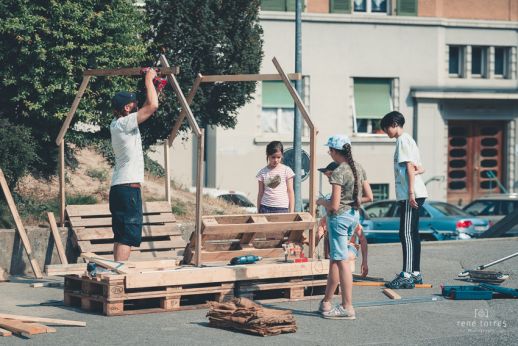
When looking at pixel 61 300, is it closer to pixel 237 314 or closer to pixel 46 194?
pixel 237 314

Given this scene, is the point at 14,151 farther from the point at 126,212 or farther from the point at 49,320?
the point at 49,320

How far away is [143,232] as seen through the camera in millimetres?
14164

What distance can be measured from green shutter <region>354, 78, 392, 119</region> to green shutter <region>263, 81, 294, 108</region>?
2751mm

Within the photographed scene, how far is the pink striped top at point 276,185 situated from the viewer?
13.6 m

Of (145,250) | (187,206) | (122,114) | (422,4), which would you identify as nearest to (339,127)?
(422,4)

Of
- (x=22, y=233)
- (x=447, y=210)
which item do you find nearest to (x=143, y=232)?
(x=22, y=233)

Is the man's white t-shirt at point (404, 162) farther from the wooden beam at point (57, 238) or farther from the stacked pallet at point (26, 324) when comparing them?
the stacked pallet at point (26, 324)

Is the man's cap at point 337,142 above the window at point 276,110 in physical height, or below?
below

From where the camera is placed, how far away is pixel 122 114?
11711 millimetres

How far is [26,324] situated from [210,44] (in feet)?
45.9

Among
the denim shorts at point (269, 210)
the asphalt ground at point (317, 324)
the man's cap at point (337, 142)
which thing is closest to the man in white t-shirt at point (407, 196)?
the asphalt ground at point (317, 324)

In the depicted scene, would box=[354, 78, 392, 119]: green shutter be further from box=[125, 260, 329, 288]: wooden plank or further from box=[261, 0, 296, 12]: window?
box=[125, 260, 329, 288]: wooden plank

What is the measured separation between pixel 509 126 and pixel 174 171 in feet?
41.7

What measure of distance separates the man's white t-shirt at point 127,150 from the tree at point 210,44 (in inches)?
372
